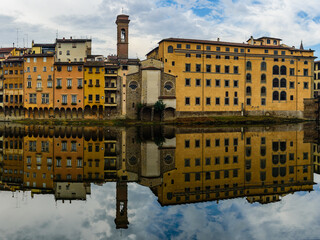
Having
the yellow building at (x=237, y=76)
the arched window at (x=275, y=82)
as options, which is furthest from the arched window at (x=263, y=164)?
the arched window at (x=275, y=82)

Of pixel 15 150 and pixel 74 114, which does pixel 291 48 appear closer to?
pixel 74 114

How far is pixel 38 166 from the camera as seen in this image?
58.9 feet

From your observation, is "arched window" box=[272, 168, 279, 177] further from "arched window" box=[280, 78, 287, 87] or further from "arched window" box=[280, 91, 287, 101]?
"arched window" box=[280, 78, 287, 87]

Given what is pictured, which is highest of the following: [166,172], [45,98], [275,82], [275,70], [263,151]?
[275,70]

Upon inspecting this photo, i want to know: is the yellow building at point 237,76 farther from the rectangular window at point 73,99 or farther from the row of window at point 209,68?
the rectangular window at point 73,99

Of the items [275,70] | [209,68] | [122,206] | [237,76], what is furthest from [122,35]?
[122,206]

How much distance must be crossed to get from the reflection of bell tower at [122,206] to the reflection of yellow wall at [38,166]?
3265 mm

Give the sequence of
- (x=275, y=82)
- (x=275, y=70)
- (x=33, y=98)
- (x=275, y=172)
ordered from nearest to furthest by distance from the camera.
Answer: (x=275, y=172) → (x=33, y=98) → (x=275, y=70) → (x=275, y=82)

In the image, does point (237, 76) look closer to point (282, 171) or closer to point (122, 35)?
point (122, 35)

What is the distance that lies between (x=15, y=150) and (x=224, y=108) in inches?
2078

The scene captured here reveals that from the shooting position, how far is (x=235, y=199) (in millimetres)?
11508

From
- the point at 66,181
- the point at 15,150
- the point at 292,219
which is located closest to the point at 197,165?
the point at 66,181

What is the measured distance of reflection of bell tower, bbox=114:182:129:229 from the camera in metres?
8.71

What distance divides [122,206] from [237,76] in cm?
6488
